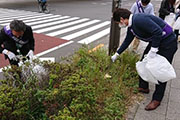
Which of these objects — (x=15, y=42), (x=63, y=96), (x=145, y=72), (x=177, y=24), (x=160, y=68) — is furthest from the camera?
(x=177, y=24)

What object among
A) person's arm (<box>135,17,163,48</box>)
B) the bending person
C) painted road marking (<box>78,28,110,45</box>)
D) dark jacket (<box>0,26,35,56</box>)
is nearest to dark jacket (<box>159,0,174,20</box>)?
painted road marking (<box>78,28,110,45</box>)

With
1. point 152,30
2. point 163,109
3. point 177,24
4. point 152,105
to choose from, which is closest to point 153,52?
point 152,30

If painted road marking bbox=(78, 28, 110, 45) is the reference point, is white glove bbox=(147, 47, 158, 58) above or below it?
above

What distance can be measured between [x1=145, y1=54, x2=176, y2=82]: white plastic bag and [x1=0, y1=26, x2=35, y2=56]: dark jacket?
210 centimetres

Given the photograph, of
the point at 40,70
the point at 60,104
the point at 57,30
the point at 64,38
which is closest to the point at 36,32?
the point at 57,30

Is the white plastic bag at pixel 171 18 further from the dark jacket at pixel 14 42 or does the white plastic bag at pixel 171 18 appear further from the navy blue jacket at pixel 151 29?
the dark jacket at pixel 14 42

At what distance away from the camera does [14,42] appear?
3271 mm

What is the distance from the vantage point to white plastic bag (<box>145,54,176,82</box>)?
283 cm

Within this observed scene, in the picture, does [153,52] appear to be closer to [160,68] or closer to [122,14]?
[160,68]

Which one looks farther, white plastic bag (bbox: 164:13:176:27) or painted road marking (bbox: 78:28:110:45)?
painted road marking (bbox: 78:28:110:45)

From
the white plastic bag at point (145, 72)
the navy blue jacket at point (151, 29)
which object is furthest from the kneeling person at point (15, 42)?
the white plastic bag at point (145, 72)

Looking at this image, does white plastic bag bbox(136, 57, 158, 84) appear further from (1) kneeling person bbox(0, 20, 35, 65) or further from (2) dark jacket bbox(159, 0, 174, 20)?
(2) dark jacket bbox(159, 0, 174, 20)

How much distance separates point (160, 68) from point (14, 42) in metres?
2.48

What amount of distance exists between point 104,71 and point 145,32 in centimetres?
136
